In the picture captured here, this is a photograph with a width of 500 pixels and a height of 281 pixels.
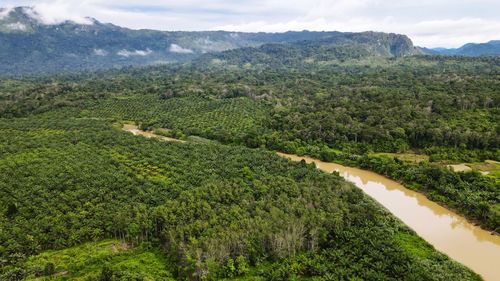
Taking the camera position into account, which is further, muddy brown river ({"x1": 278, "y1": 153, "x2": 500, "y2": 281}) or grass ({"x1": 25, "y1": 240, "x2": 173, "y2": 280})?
muddy brown river ({"x1": 278, "y1": 153, "x2": 500, "y2": 281})

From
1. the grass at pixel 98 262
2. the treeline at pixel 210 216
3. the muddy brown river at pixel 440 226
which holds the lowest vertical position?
the grass at pixel 98 262

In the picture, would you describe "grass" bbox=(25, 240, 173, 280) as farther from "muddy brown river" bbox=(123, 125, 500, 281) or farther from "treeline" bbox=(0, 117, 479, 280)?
"muddy brown river" bbox=(123, 125, 500, 281)

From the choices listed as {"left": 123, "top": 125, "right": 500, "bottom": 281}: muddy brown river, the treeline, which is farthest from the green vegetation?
{"left": 123, "top": 125, "right": 500, "bottom": 281}: muddy brown river

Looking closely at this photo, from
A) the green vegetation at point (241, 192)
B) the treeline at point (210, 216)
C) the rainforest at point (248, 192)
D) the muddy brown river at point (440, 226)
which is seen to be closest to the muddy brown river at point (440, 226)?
the muddy brown river at point (440, 226)

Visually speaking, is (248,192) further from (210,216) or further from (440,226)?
(440,226)

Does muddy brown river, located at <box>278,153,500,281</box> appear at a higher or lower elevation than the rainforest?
lower

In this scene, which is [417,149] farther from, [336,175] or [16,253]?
[16,253]

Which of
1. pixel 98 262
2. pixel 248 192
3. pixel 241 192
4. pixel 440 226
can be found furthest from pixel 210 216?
pixel 440 226

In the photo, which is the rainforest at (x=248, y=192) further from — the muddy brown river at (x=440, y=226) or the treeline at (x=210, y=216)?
the muddy brown river at (x=440, y=226)
